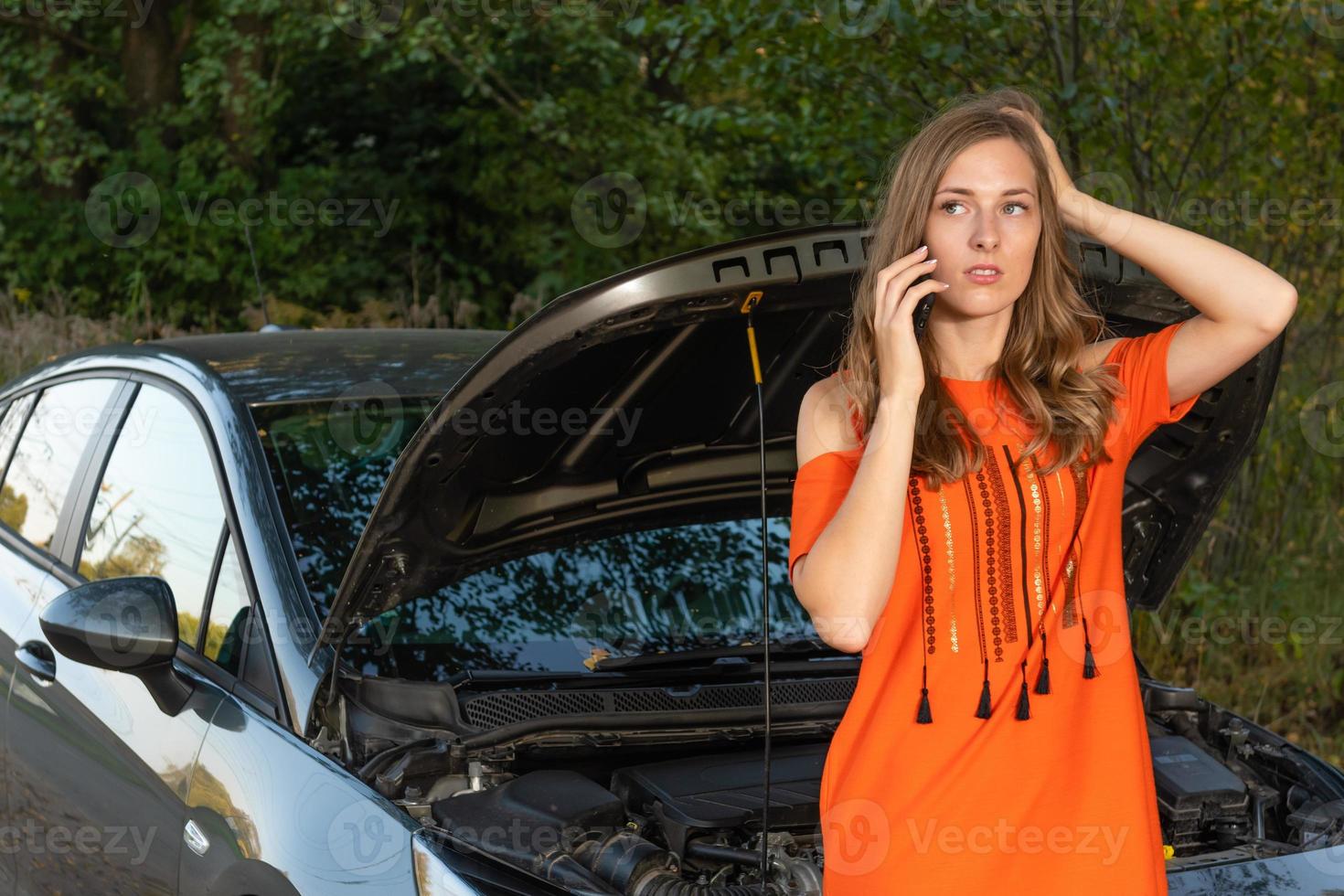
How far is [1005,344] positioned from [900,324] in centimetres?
26

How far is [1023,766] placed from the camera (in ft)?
6.13

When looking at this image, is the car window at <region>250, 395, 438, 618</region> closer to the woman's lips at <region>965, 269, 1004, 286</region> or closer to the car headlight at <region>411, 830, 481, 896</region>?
the car headlight at <region>411, 830, 481, 896</region>

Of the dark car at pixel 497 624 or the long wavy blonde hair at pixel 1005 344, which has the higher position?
the long wavy blonde hair at pixel 1005 344

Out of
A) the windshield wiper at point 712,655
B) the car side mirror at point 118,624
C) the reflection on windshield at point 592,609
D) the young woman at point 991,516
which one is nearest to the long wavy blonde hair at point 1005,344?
the young woman at point 991,516

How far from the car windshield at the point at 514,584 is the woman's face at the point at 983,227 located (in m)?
1.33

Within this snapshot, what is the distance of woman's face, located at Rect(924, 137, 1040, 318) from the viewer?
2.00 m

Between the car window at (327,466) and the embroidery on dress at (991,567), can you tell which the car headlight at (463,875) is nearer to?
the car window at (327,466)

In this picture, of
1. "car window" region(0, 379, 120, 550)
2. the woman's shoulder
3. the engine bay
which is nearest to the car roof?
"car window" region(0, 379, 120, 550)

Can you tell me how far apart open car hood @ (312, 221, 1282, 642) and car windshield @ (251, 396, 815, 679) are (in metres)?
0.07

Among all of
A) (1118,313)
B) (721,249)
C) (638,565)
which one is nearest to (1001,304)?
(721,249)

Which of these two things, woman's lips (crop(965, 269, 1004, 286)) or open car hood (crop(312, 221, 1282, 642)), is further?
open car hood (crop(312, 221, 1282, 642))

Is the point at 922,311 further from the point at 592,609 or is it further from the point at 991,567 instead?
the point at 592,609

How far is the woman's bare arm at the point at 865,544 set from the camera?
180cm

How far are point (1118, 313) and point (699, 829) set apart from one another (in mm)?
1117
